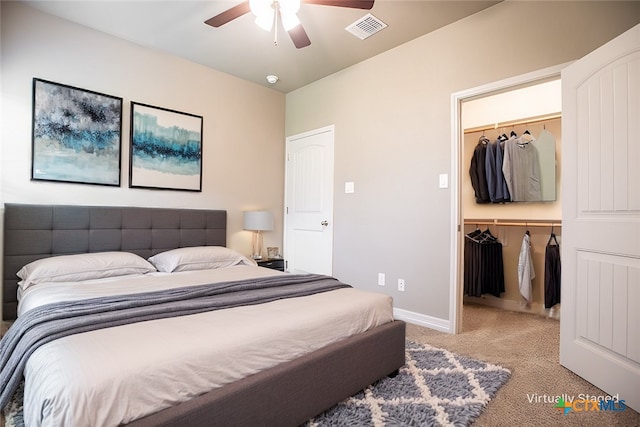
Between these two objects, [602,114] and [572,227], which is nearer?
[602,114]

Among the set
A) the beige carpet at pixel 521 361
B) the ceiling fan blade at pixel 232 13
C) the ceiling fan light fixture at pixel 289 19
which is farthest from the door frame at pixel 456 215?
the ceiling fan blade at pixel 232 13

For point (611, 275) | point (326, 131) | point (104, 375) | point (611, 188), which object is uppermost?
point (326, 131)

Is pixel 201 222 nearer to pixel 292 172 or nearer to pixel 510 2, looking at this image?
pixel 292 172

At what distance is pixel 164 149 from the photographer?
3.36 metres

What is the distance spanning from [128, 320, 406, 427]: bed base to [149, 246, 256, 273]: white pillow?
5.82ft

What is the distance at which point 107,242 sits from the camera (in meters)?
2.92

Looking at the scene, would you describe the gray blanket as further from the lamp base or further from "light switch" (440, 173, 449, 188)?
the lamp base

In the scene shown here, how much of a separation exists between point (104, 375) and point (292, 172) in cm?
349

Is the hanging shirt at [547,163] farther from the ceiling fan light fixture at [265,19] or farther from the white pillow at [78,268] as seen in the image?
the white pillow at [78,268]

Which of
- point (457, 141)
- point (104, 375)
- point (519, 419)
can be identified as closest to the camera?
point (104, 375)

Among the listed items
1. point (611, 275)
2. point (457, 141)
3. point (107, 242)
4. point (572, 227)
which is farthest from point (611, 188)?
point (107, 242)

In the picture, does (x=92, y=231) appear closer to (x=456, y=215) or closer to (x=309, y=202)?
(x=309, y=202)

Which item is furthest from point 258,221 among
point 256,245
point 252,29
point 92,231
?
point 252,29

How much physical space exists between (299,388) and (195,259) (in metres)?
1.88
